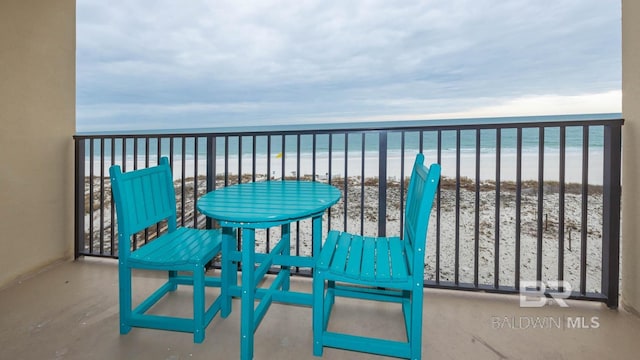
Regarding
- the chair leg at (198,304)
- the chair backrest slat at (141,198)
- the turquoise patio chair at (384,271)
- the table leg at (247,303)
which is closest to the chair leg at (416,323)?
the turquoise patio chair at (384,271)

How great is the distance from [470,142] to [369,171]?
269 inches

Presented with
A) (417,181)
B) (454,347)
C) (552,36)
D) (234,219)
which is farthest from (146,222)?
(552,36)

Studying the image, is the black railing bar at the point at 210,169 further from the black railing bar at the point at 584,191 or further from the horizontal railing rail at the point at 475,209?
the black railing bar at the point at 584,191

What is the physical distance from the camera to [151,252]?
1.43m

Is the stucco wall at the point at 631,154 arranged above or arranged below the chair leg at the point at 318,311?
above

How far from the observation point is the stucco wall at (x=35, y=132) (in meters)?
1.96

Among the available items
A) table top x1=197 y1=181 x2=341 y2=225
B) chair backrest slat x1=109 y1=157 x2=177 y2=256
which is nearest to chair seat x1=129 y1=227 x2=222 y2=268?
chair backrest slat x1=109 y1=157 x2=177 y2=256

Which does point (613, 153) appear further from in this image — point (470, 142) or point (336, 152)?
point (470, 142)

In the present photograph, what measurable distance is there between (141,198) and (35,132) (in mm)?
1416

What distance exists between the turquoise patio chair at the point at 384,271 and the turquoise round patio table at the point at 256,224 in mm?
242

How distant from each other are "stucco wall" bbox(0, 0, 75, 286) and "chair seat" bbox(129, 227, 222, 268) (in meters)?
1.34

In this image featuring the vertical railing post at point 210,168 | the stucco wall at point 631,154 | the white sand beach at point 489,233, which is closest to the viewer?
Answer: the stucco wall at point 631,154

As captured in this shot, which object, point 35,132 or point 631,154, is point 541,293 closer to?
point 631,154

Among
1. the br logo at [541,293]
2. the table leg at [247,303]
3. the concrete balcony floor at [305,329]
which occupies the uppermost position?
the table leg at [247,303]
